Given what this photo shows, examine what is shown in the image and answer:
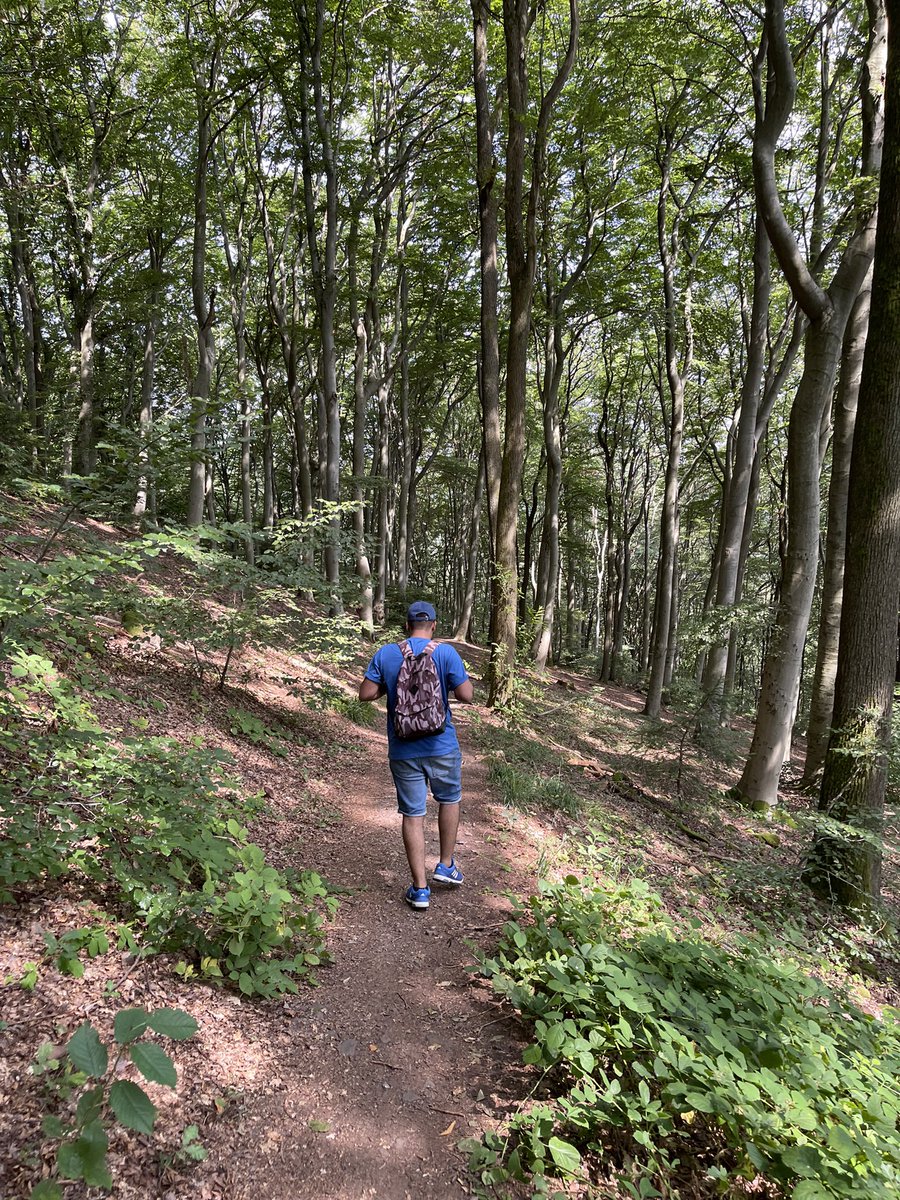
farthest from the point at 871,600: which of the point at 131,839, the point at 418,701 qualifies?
the point at 131,839

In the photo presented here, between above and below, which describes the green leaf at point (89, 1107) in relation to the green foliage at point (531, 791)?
above

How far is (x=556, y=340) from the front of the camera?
14.7 metres

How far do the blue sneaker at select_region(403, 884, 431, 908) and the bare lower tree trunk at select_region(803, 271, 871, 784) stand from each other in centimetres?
720

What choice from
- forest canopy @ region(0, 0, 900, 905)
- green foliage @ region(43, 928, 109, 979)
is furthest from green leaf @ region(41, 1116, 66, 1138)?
forest canopy @ region(0, 0, 900, 905)

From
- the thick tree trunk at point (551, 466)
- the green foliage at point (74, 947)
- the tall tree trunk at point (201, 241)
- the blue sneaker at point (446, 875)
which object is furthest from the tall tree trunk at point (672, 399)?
the green foliage at point (74, 947)

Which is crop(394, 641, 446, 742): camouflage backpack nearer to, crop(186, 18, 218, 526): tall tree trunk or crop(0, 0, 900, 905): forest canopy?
crop(0, 0, 900, 905): forest canopy

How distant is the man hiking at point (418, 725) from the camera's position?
12.2ft

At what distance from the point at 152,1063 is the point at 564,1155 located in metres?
1.53

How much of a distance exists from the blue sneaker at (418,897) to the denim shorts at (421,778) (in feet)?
1.69

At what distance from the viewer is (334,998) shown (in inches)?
116

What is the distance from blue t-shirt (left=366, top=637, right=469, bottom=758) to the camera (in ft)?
12.5

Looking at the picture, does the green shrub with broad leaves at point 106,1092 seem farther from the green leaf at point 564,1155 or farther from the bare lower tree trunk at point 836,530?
the bare lower tree trunk at point 836,530

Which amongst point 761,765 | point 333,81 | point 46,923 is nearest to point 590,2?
point 333,81

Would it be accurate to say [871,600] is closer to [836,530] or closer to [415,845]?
[836,530]
